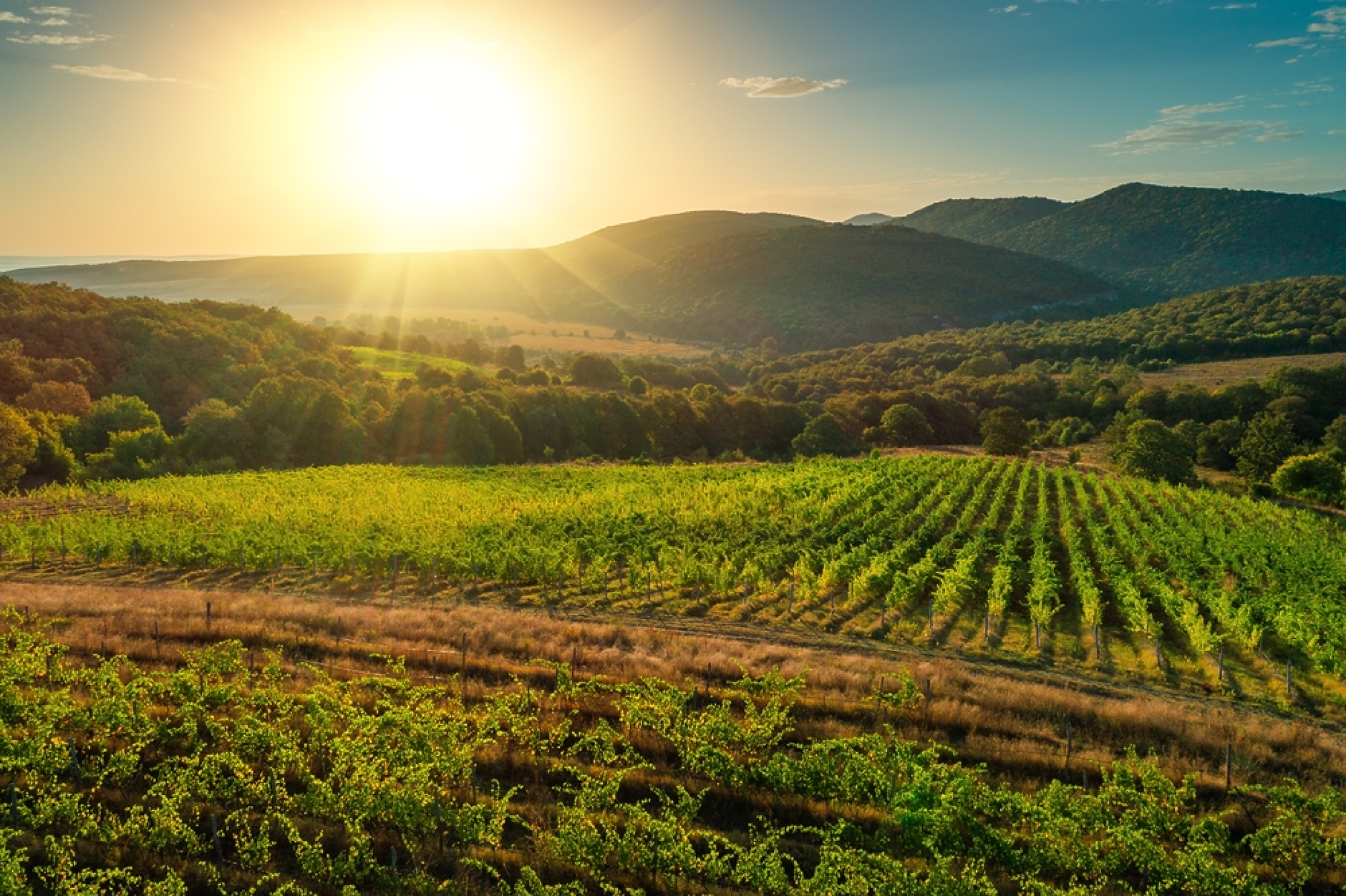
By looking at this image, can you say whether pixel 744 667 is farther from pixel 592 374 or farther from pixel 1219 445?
pixel 592 374

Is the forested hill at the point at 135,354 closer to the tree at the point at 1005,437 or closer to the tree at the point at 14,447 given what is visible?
the tree at the point at 14,447

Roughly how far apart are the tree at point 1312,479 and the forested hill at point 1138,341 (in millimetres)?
52892

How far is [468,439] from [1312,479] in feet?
182

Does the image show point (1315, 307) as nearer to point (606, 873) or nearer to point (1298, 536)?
point (1298, 536)

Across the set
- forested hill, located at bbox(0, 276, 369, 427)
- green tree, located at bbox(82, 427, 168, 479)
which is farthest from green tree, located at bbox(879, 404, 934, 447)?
green tree, located at bbox(82, 427, 168, 479)

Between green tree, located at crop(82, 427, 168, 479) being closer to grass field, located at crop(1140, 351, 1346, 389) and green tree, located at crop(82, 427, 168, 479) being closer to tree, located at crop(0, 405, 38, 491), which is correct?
tree, located at crop(0, 405, 38, 491)

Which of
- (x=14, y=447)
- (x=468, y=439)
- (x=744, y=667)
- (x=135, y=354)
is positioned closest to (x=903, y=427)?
(x=468, y=439)

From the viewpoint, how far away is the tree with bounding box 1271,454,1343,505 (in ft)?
135

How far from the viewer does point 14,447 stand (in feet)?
128

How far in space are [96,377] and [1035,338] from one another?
134372mm

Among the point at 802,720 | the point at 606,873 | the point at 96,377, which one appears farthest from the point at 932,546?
the point at 96,377

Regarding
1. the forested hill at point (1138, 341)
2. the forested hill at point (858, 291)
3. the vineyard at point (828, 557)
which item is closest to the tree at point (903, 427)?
the forested hill at point (1138, 341)

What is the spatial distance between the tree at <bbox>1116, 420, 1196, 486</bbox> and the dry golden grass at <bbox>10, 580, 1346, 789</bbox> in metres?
36.1

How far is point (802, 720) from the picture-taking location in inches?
560
